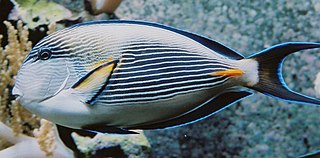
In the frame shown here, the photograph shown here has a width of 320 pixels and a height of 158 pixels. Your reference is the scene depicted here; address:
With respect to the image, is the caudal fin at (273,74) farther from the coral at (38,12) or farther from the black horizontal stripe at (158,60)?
the coral at (38,12)

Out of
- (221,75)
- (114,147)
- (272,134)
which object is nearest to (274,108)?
(272,134)

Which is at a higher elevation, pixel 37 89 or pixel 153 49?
pixel 153 49

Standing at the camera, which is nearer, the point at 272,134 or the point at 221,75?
the point at 221,75

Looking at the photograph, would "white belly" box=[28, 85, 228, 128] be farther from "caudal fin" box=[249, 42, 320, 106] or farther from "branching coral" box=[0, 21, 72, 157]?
"branching coral" box=[0, 21, 72, 157]

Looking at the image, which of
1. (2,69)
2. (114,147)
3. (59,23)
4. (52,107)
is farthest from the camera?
(59,23)

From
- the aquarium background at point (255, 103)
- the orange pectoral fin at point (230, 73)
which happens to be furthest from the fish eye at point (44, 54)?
the aquarium background at point (255, 103)

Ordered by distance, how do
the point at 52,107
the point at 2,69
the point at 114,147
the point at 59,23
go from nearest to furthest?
the point at 52,107 < the point at 114,147 < the point at 2,69 < the point at 59,23

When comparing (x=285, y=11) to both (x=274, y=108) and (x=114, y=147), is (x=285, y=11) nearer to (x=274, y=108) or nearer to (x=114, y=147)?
(x=274, y=108)
